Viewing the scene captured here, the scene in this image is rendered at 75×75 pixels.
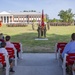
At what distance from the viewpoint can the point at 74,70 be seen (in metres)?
6.50

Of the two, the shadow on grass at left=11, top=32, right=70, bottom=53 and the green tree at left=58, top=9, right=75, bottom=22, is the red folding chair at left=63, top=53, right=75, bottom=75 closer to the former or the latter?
the shadow on grass at left=11, top=32, right=70, bottom=53

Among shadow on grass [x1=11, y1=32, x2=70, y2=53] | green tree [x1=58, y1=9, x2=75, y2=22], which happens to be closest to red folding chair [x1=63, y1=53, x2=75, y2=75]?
shadow on grass [x1=11, y1=32, x2=70, y2=53]

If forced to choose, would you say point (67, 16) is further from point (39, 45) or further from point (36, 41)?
point (39, 45)

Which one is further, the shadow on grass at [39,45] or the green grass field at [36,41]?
the green grass field at [36,41]

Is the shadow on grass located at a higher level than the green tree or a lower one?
lower

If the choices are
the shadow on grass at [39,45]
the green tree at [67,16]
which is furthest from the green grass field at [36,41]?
the green tree at [67,16]

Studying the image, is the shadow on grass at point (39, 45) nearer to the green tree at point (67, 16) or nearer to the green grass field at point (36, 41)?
the green grass field at point (36, 41)

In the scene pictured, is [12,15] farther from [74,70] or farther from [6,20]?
[74,70]

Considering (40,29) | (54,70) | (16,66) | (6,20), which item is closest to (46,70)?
(54,70)

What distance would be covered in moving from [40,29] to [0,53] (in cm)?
1634

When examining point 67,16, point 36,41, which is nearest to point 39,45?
point 36,41

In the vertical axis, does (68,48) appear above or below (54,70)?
above

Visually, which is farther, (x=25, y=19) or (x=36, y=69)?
(x=25, y=19)

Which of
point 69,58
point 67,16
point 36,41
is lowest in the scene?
point 36,41
